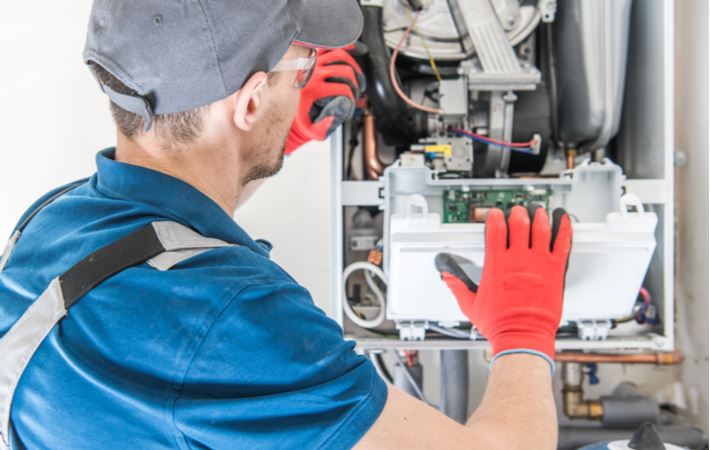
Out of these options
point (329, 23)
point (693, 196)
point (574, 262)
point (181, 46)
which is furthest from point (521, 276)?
point (693, 196)

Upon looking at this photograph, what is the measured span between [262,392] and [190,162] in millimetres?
329

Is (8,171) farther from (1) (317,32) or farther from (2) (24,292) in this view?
(1) (317,32)

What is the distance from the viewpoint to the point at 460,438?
647 mm

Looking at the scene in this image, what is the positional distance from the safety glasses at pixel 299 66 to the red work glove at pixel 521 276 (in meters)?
0.40

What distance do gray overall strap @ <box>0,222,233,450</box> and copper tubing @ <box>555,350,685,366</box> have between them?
1.14 m

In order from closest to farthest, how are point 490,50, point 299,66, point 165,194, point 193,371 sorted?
1. point 193,371
2. point 165,194
3. point 299,66
4. point 490,50

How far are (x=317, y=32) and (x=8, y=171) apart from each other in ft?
3.26

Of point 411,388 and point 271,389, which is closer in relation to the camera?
point 271,389

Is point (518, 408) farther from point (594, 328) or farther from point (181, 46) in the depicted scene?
point (181, 46)

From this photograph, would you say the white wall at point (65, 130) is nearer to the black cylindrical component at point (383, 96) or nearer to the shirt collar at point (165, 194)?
the black cylindrical component at point (383, 96)

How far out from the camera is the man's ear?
2.38 feet

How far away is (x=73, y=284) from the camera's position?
2.02 feet

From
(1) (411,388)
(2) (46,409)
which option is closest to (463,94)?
(1) (411,388)

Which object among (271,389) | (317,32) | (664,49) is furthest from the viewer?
(664,49)
